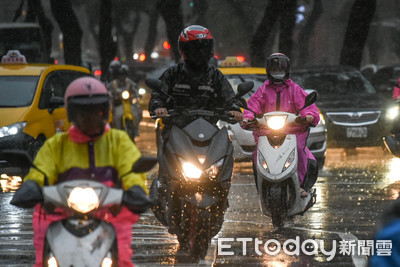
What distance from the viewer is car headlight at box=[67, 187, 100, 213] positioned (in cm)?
474

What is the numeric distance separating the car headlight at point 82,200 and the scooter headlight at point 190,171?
2.56m

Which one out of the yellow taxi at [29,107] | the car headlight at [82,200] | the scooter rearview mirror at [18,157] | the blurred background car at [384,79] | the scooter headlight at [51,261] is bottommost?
the scooter headlight at [51,261]

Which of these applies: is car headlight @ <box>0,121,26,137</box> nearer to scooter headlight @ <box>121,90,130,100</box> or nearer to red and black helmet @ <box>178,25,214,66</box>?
scooter headlight @ <box>121,90,130,100</box>

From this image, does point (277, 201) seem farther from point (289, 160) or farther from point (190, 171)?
point (190, 171)

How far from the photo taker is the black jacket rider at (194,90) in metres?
7.98

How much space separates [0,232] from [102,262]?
16.4ft

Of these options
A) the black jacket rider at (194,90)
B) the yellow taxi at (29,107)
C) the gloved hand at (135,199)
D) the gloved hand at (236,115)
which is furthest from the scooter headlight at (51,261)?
the yellow taxi at (29,107)

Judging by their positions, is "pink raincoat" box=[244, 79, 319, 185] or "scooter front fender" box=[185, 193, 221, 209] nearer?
"scooter front fender" box=[185, 193, 221, 209]

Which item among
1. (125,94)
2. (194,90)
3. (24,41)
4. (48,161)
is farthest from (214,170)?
(24,41)

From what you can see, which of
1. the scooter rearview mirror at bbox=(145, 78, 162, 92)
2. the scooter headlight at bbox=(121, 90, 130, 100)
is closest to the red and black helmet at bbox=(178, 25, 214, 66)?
the scooter rearview mirror at bbox=(145, 78, 162, 92)

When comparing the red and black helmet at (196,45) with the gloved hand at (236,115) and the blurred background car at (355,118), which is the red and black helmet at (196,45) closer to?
the gloved hand at (236,115)

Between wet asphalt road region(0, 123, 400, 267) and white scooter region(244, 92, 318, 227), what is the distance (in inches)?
10.9

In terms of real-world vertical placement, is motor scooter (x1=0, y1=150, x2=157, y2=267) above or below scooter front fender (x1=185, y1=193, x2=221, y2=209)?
below

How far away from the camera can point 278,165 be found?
8.90 meters
